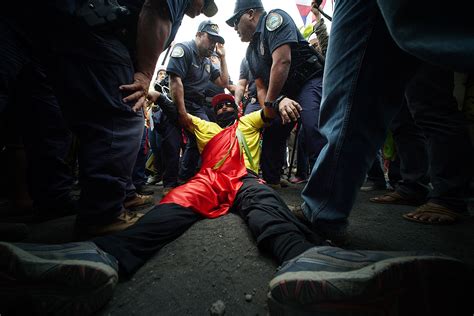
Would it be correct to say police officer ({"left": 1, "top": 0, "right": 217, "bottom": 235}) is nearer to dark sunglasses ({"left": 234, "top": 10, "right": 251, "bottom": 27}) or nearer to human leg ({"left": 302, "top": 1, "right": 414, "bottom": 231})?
human leg ({"left": 302, "top": 1, "right": 414, "bottom": 231})

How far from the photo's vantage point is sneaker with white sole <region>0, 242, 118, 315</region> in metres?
0.45

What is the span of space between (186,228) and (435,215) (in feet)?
3.79

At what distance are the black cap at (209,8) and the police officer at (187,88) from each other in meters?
0.86

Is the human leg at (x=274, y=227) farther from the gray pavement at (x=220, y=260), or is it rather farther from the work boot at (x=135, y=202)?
the work boot at (x=135, y=202)

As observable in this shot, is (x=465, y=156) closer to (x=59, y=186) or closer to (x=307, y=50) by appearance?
(x=307, y=50)

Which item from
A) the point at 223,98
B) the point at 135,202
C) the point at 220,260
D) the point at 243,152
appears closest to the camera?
the point at 220,260

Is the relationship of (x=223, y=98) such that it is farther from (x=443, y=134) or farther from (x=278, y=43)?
(x=443, y=134)

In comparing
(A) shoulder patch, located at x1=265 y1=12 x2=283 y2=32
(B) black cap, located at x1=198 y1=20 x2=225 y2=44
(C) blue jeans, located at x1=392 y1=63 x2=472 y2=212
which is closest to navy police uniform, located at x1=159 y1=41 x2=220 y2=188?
(B) black cap, located at x1=198 y1=20 x2=225 y2=44

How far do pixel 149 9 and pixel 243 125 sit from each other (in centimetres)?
120

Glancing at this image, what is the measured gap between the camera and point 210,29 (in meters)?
2.52

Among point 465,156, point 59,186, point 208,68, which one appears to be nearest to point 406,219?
point 465,156

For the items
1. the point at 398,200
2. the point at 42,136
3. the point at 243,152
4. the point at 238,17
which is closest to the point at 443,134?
the point at 398,200

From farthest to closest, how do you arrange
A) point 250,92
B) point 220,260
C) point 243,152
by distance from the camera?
point 250,92 < point 243,152 < point 220,260

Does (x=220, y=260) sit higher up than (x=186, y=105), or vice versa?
(x=186, y=105)
